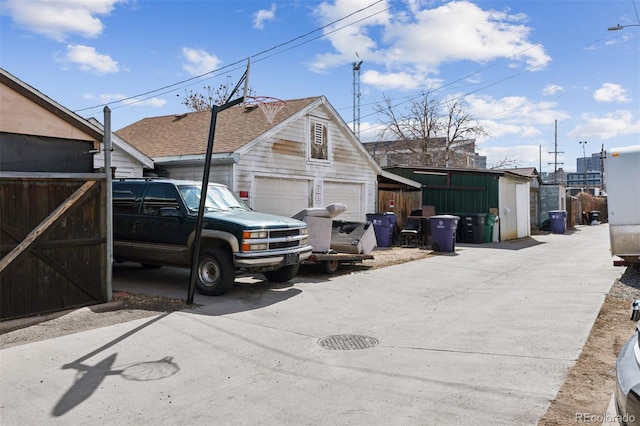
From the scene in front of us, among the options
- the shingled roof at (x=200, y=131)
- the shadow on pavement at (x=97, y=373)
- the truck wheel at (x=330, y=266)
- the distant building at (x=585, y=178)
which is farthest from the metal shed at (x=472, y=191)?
the distant building at (x=585, y=178)

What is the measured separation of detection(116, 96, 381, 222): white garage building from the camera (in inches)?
547

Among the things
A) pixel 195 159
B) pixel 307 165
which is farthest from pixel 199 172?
pixel 307 165

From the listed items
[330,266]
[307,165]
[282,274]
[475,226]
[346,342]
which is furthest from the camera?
[475,226]

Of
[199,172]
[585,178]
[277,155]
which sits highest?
[585,178]

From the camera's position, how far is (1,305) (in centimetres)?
669

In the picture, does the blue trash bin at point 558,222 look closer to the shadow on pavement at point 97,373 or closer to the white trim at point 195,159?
the white trim at point 195,159

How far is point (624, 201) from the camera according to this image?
10.5 metres

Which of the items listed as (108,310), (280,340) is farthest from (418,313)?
(108,310)

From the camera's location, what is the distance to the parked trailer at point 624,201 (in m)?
10.3

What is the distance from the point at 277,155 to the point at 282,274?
561 centimetres

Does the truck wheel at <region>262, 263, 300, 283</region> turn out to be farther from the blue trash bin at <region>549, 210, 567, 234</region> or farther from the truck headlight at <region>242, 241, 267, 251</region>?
the blue trash bin at <region>549, 210, 567, 234</region>

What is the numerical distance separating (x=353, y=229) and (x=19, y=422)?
30.6ft

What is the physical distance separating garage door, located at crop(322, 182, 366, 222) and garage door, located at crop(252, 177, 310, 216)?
1166 millimetres

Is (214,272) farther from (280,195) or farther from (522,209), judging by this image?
(522,209)
